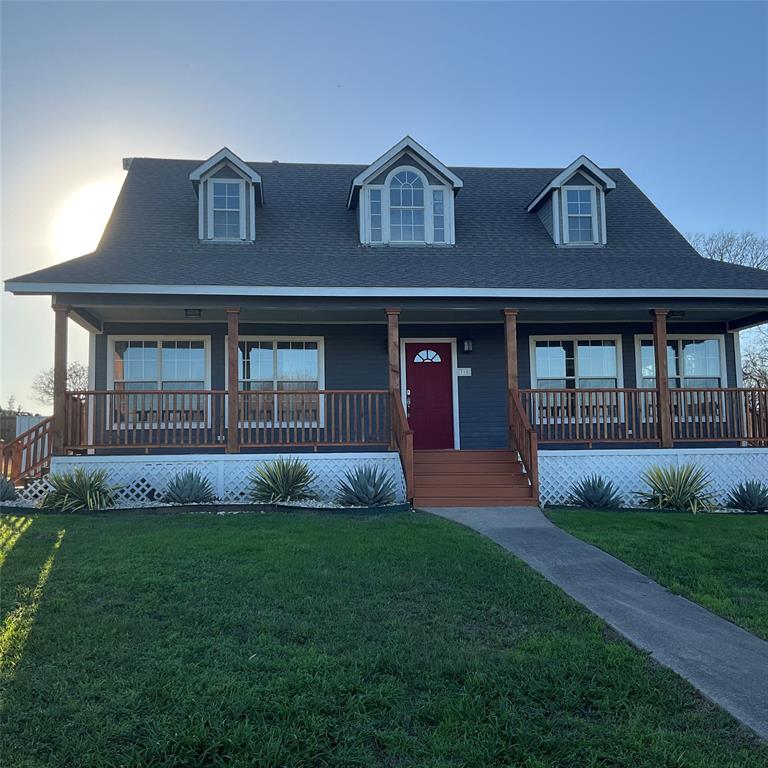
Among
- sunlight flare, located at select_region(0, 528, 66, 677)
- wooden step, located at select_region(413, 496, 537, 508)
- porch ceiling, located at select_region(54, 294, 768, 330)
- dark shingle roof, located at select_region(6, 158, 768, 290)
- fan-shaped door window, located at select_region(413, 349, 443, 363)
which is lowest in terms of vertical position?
sunlight flare, located at select_region(0, 528, 66, 677)

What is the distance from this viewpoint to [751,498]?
35.3ft

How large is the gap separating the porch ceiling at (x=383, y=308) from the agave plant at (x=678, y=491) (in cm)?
313

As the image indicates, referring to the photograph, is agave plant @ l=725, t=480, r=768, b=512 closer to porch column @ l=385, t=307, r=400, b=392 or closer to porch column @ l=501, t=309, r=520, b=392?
porch column @ l=501, t=309, r=520, b=392

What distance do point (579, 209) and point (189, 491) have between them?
33.3 ft

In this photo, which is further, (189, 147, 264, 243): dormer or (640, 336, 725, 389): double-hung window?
(640, 336, 725, 389): double-hung window

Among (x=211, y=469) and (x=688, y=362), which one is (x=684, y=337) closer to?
(x=688, y=362)

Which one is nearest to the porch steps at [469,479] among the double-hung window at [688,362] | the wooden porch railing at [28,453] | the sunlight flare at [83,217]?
the double-hung window at [688,362]

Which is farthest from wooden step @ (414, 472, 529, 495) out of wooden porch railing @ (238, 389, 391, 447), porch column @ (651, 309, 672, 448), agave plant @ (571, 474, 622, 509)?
porch column @ (651, 309, 672, 448)

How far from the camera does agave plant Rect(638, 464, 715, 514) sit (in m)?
10.6

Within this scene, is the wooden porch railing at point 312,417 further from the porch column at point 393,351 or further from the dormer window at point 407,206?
the dormer window at point 407,206

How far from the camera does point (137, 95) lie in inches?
450

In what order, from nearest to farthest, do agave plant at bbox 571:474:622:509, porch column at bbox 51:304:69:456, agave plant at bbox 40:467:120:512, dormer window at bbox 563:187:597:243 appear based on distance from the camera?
agave plant at bbox 40:467:120:512, agave plant at bbox 571:474:622:509, porch column at bbox 51:304:69:456, dormer window at bbox 563:187:597:243

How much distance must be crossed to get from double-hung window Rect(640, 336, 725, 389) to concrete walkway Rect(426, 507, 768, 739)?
732 cm

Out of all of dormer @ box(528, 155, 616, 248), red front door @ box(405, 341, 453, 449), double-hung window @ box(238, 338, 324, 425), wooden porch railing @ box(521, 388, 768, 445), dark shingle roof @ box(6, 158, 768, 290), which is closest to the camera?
dark shingle roof @ box(6, 158, 768, 290)
